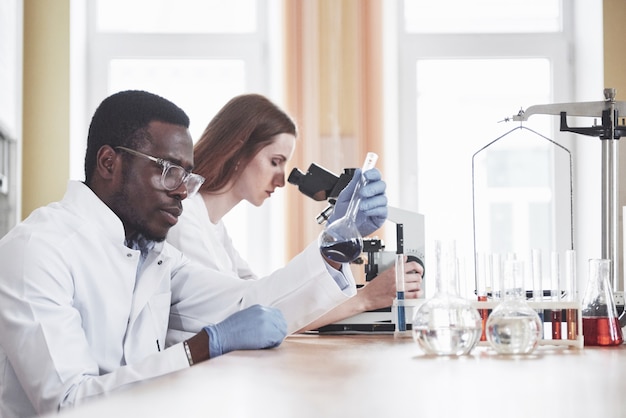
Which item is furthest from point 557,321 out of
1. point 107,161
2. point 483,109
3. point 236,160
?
point 483,109

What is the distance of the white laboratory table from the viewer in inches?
36.3

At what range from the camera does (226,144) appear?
2873 mm

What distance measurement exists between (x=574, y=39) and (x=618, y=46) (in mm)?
370

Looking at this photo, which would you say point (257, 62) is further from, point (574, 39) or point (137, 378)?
point (137, 378)

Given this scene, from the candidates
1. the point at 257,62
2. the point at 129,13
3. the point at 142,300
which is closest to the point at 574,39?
the point at 257,62

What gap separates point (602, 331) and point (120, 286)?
1.06m

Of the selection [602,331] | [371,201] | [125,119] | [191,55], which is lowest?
[602,331]

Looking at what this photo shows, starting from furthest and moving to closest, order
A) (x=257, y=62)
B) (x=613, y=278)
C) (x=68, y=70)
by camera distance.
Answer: (x=257, y=62) < (x=68, y=70) < (x=613, y=278)

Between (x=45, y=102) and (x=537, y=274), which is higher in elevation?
(x=45, y=102)

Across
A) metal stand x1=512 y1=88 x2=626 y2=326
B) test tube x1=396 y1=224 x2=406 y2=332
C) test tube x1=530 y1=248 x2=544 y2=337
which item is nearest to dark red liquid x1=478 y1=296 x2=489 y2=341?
test tube x1=530 y1=248 x2=544 y2=337

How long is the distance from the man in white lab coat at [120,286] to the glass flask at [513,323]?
0.47 meters

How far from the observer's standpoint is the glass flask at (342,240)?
1877 mm

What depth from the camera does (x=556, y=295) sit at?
1802mm

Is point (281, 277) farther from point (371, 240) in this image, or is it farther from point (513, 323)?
point (513, 323)
